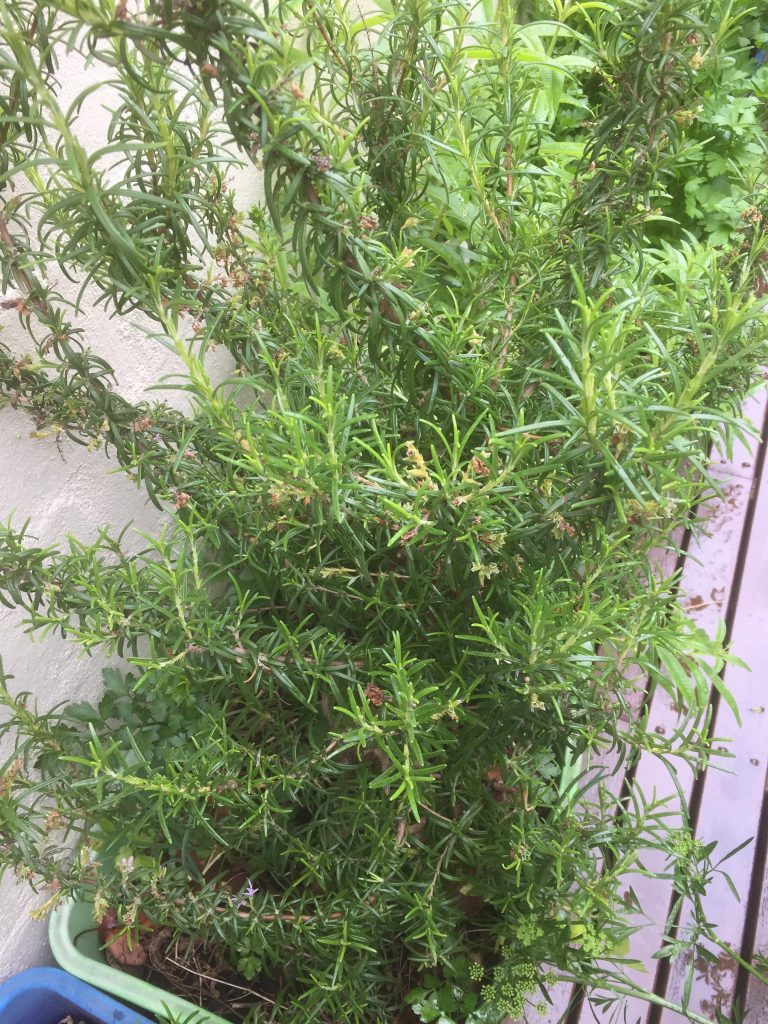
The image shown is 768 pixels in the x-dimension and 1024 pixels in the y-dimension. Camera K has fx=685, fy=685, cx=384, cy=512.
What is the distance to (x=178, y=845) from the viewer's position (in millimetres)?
997

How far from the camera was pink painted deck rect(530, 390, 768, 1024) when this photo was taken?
124cm

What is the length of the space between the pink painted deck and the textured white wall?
34.9 inches

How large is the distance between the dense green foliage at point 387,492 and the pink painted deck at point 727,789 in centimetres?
26

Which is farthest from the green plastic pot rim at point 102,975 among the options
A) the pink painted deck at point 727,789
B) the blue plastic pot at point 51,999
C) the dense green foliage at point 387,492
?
the pink painted deck at point 727,789

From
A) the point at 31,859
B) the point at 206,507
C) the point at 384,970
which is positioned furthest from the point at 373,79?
the point at 384,970

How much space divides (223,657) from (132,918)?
349 millimetres

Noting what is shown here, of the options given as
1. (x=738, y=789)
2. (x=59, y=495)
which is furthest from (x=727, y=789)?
(x=59, y=495)

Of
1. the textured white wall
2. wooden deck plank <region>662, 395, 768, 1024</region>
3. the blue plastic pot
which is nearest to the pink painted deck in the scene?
wooden deck plank <region>662, 395, 768, 1024</region>

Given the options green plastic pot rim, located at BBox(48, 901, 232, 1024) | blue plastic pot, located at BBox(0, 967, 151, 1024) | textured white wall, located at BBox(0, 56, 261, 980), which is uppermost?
textured white wall, located at BBox(0, 56, 261, 980)

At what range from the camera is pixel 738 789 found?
1423mm

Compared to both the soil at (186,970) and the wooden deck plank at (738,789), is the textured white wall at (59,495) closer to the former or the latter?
the soil at (186,970)

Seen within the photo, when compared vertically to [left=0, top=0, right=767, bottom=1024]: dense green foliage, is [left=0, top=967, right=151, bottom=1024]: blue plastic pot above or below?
below

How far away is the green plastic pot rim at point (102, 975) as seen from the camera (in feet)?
3.26

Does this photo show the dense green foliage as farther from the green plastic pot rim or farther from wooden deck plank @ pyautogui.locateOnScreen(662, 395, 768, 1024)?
wooden deck plank @ pyautogui.locateOnScreen(662, 395, 768, 1024)
